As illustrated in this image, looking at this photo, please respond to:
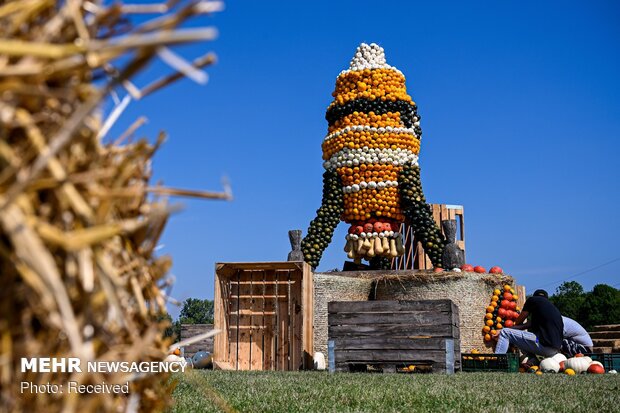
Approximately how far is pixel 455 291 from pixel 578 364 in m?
3.73

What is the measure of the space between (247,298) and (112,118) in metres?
11.2

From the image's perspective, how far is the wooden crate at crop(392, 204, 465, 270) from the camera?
66.0 ft

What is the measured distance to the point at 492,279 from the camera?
14695mm

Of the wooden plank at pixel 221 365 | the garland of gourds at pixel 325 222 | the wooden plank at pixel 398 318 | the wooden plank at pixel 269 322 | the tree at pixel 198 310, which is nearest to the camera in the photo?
the wooden plank at pixel 398 318

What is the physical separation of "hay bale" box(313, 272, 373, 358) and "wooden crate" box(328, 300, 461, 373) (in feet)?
12.6

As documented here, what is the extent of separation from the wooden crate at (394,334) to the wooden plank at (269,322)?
8.33ft

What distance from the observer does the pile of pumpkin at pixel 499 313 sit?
1423cm

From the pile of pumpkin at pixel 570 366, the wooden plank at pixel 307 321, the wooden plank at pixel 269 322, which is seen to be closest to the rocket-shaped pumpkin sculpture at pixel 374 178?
the wooden plank at pixel 269 322

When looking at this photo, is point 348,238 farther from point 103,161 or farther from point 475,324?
point 103,161

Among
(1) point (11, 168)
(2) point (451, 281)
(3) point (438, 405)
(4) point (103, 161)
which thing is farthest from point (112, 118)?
(2) point (451, 281)

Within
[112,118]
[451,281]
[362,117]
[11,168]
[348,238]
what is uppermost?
[362,117]

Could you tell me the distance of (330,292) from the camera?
14.1 m

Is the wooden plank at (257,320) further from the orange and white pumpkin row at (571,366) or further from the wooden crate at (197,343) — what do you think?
the orange and white pumpkin row at (571,366)

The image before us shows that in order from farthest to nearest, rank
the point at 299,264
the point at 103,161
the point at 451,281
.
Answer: the point at 451,281 < the point at 299,264 < the point at 103,161
